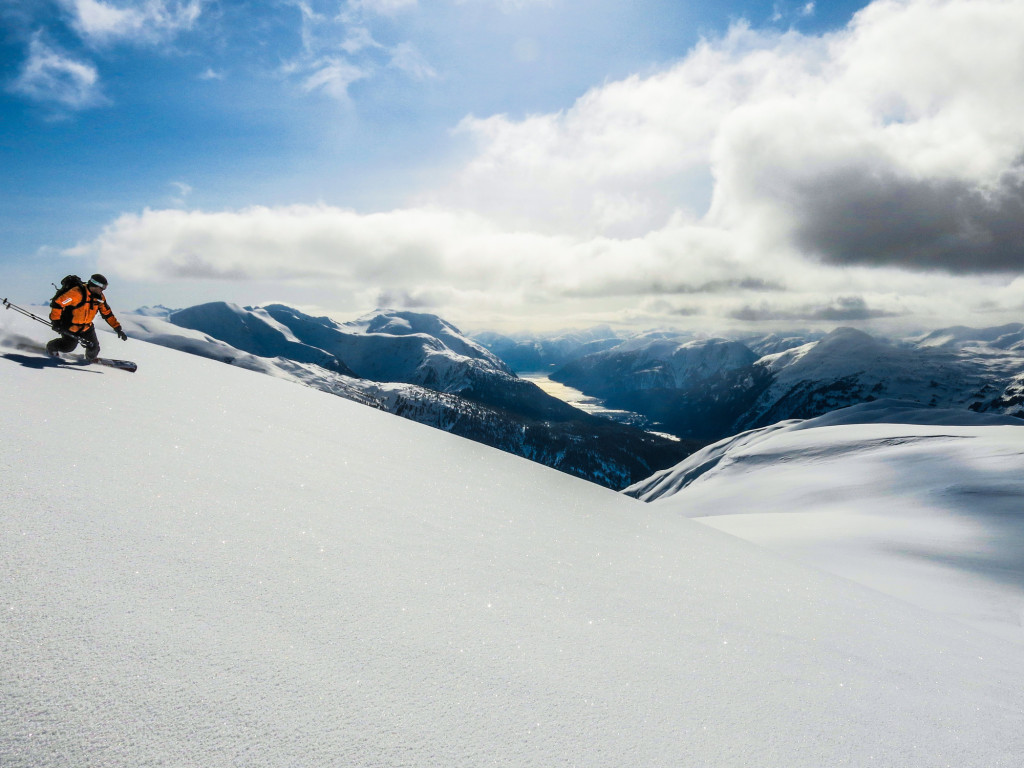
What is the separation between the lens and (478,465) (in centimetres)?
1040

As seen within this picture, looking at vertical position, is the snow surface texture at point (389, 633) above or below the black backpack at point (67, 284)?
below

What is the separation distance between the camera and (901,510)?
20.2 meters

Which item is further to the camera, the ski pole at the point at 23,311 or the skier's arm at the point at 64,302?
the ski pole at the point at 23,311

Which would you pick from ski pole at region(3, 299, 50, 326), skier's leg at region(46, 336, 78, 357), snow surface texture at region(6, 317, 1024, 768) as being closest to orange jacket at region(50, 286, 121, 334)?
skier's leg at region(46, 336, 78, 357)

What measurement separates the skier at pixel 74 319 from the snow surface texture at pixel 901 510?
2066 centimetres

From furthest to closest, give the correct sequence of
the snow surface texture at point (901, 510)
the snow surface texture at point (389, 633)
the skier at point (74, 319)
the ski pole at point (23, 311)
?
the ski pole at point (23, 311)
the skier at point (74, 319)
the snow surface texture at point (901, 510)
the snow surface texture at point (389, 633)

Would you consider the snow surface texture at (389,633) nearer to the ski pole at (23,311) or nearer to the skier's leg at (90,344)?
the skier's leg at (90,344)

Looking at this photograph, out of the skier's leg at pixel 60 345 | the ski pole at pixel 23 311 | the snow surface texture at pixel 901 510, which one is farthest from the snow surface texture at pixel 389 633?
the ski pole at pixel 23 311

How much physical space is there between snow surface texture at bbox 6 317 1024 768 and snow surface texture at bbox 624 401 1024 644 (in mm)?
4388

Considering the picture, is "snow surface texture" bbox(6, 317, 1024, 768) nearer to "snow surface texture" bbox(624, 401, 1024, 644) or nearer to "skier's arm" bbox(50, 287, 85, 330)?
"snow surface texture" bbox(624, 401, 1024, 644)

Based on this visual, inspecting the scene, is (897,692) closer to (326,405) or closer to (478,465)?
(478,465)

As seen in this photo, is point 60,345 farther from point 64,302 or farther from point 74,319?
point 64,302

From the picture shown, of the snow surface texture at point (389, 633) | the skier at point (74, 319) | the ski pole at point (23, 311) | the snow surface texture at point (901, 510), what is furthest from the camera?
the ski pole at point (23, 311)

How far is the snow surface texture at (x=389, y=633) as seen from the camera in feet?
8.47
